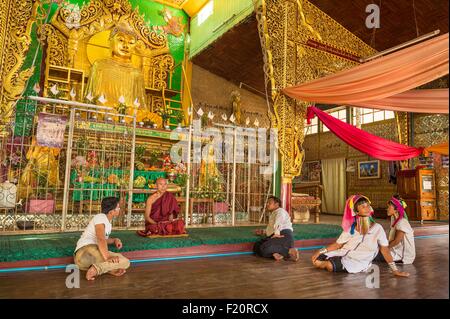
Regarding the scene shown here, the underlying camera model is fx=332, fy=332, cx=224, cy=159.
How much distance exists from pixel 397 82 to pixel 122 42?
703 cm

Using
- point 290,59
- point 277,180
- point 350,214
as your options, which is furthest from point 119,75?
point 350,214

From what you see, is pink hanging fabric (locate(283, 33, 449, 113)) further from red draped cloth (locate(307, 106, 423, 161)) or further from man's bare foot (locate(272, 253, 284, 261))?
man's bare foot (locate(272, 253, 284, 261))

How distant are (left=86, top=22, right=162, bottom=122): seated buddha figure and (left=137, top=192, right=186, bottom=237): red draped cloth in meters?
4.37

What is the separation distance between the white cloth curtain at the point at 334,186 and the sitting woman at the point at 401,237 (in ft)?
22.4

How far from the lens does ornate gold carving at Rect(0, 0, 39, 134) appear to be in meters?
4.36

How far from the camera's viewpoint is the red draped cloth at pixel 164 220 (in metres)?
3.85

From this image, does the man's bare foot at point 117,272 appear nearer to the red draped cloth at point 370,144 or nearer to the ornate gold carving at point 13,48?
the ornate gold carving at point 13,48

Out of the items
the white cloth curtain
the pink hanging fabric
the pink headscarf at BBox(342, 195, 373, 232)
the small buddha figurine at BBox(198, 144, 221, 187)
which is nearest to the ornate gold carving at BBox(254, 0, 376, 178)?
the pink hanging fabric

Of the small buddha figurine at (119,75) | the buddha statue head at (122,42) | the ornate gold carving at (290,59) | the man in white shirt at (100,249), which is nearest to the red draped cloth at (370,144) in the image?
the ornate gold carving at (290,59)

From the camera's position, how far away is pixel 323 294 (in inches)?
91.3

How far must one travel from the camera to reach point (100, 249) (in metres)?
2.70

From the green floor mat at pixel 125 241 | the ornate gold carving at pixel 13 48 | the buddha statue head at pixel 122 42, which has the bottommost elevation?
the green floor mat at pixel 125 241

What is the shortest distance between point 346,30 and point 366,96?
11.1 feet
